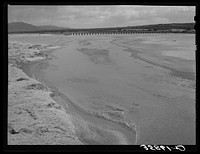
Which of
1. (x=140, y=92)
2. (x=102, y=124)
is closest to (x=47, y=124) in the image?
(x=102, y=124)

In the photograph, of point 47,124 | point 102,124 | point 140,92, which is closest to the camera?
point 47,124

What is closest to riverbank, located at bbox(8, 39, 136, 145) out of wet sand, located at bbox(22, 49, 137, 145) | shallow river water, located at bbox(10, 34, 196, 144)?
wet sand, located at bbox(22, 49, 137, 145)

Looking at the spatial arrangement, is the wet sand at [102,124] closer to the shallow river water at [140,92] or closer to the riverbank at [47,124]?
the riverbank at [47,124]

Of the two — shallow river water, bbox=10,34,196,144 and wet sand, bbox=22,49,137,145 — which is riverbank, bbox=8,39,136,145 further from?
shallow river water, bbox=10,34,196,144

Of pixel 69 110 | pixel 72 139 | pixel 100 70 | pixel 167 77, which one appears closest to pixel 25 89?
pixel 69 110

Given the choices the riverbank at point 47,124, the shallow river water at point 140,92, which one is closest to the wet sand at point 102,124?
the riverbank at point 47,124

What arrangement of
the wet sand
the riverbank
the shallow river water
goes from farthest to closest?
1. the shallow river water
2. the wet sand
3. the riverbank

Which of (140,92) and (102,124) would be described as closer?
(102,124)

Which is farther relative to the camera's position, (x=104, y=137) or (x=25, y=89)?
(x=25, y=89)

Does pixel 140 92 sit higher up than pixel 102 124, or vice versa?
pixel 140 92

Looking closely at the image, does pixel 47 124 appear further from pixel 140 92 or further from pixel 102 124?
pixel 140 92
